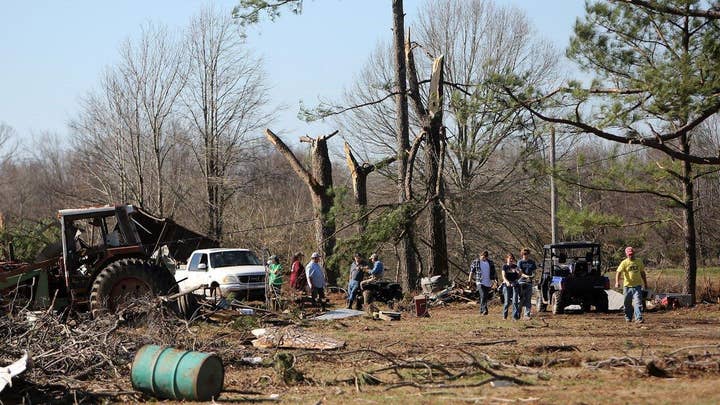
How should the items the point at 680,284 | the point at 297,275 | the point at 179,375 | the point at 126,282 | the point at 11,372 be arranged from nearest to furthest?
the point at 11,372 → the point at 179,375 → the point at 126,282 → the point at 297,275 → the point at 680,284

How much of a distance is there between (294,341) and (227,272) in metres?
10.8

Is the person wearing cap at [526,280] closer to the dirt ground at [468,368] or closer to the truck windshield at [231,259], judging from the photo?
the dirt ground at [468,368]

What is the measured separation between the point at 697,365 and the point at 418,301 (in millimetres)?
10775

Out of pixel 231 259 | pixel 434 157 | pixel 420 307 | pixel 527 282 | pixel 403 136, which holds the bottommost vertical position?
pixel 420 307

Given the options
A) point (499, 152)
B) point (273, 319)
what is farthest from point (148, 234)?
point (499, 152)

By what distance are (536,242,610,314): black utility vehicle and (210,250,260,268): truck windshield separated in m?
8.14

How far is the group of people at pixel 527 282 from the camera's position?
58.2 feet

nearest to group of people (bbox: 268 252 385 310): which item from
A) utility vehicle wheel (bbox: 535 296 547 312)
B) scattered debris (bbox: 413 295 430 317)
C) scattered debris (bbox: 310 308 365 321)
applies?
scattered debris (bbox: 310 308 365 321)

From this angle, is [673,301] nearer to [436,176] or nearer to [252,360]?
[436,176]

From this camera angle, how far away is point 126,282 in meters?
17.7

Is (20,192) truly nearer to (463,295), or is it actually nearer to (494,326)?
(463,295)

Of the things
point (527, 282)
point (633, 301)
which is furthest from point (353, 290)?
point (633, 301)

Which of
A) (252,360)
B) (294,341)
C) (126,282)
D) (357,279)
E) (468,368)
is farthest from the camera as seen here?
(357,279)

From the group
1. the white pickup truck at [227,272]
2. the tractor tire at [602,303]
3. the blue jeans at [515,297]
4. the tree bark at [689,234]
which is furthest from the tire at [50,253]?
the tree bark at [689,234]
